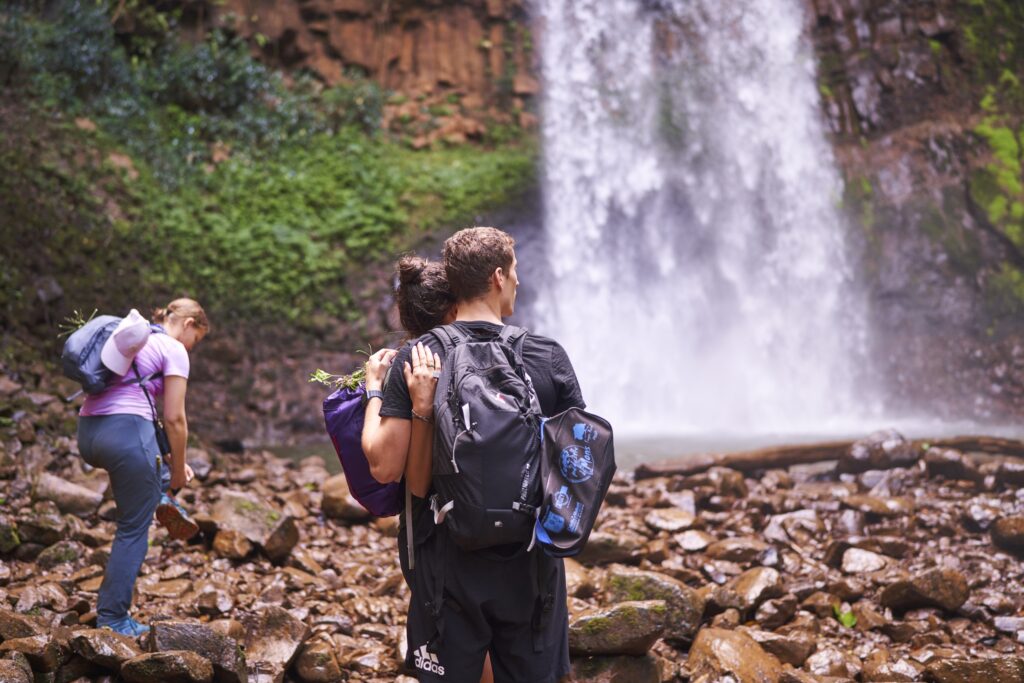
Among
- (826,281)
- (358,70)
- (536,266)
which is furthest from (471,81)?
(826,281)

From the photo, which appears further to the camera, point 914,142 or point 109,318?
point 914,142

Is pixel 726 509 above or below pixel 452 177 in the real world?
below

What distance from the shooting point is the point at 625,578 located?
155 inches

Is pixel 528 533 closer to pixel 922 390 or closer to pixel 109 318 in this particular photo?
pixel 109 318

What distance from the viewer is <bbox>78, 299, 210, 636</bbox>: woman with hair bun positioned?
139 inches

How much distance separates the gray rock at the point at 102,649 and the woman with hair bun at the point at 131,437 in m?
0.53

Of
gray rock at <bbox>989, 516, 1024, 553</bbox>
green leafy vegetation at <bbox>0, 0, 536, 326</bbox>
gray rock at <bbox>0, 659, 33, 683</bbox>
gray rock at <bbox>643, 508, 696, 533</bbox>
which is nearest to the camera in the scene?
gray rock at <bbox>0, 659, 33, 683</bbox>

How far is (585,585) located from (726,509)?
2.24 m

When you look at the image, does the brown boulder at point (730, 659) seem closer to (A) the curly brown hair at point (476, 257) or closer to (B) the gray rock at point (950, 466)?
(A) the curly brown hair at point (476, 257)

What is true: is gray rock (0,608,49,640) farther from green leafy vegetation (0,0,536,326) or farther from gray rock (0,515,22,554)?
green leafy vegetation (0,0,536,326)

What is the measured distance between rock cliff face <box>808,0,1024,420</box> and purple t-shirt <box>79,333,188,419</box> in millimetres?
14567

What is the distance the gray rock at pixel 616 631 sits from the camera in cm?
330

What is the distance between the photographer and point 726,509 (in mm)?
6203

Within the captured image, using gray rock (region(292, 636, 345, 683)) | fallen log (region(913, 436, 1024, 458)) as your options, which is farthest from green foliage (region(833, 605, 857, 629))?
fallen log (region(913, 436, 1024, 458))
